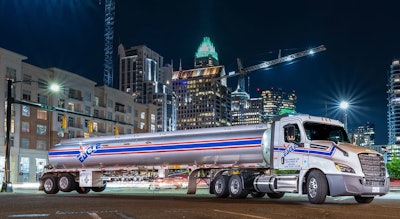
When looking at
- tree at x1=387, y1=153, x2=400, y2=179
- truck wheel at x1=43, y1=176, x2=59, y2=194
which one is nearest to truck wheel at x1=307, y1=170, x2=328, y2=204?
truck wheel at x1=43, y1=176, x2=59, y2=194

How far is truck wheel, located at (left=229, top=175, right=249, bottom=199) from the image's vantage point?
80.3 feet

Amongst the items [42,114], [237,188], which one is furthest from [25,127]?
[237,188]

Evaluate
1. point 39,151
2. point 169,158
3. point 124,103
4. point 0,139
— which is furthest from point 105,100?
point 169,158

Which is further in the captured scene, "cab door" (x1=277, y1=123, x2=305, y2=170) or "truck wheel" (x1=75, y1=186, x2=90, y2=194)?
"truck wheel" (x1=75, y1=186, x2=90, y2=194)

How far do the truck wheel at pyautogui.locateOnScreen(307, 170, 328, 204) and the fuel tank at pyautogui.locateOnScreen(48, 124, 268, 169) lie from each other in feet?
12.5

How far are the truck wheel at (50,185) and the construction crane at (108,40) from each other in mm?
147459

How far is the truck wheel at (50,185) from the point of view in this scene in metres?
33.5

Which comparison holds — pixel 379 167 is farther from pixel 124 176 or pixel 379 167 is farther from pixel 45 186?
pixel 45 186

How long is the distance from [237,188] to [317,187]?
5.06 m

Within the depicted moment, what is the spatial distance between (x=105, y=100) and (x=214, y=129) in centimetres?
9208

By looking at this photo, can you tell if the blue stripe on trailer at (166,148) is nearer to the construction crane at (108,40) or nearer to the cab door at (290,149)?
the cab door at (290,149)

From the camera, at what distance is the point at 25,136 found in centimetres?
9144

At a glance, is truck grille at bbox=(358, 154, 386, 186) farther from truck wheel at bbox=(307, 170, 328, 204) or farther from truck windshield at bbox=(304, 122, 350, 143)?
truck windshield at bbox=(304, 122, 350, 143)

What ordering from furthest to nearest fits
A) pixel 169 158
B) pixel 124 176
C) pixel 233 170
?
pixel 124 176
pixel 169 158
pixel 233 170
